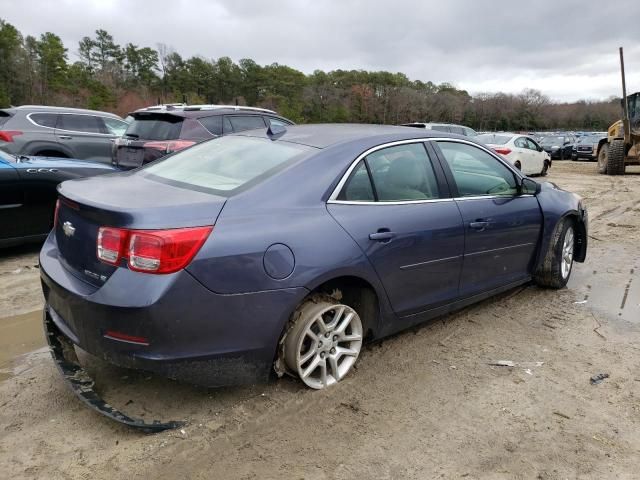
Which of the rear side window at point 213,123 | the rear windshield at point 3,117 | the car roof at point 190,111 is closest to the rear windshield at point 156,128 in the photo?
Result: the car roof at point 190,111

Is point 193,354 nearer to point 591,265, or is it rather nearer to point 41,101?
point 591,265

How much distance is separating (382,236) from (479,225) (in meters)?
1.01

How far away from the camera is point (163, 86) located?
2896 inches

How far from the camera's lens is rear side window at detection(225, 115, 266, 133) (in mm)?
8172

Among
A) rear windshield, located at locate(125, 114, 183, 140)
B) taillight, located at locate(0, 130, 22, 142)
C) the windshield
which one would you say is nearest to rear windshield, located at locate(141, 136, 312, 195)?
rear windshield, located at locate(125, 114, 183, 140)

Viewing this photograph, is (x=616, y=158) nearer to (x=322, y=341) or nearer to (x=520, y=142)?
(x=520, y=142)

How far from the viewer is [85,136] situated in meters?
9.67

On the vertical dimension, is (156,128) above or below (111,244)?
above

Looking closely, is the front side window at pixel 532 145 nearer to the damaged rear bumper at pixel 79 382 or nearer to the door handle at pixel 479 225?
the door handle at pixel 479 225

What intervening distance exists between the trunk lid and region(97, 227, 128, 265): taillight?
1.1 inches

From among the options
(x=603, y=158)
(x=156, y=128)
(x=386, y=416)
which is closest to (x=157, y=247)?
(x=386, y=416)

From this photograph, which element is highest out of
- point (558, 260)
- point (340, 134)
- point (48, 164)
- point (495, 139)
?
point (340, 134)

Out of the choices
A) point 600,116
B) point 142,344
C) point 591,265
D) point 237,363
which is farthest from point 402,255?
point 600,116

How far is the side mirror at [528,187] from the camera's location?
429 centimetres
